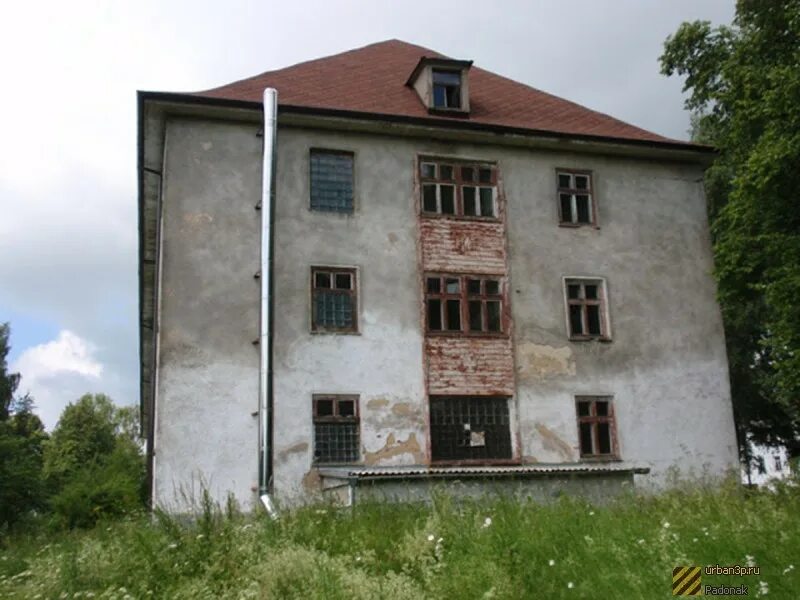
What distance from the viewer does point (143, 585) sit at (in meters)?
8.59

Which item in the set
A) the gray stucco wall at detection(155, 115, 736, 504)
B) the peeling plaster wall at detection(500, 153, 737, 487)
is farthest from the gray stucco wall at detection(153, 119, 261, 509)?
the peeling plaster wall at detection(500, 153, 737, 487)

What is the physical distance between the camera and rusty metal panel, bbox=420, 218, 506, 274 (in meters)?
19.0

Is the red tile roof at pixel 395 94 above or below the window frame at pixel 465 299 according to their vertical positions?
above

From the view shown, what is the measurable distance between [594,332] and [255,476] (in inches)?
329

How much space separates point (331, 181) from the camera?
18891 mm

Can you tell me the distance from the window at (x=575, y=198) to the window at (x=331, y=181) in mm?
5084

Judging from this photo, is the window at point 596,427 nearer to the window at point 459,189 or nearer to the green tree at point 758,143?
the green tree at point 758,143

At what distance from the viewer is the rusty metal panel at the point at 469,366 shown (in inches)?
720

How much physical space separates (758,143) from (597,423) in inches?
281

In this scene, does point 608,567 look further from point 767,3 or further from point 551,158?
point 767,3

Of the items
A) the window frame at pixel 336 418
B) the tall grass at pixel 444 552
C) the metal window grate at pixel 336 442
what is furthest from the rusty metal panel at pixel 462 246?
the tall grass at pixel 444 552

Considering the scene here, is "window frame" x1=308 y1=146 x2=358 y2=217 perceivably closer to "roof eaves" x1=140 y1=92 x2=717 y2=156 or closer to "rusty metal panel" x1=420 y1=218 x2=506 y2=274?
"roof eaves" x1=140 y1=92 x2=717 y2=156

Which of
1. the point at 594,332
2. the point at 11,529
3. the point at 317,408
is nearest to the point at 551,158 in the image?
the point at 594,332

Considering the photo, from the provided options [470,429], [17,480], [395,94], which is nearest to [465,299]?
[470,429]
